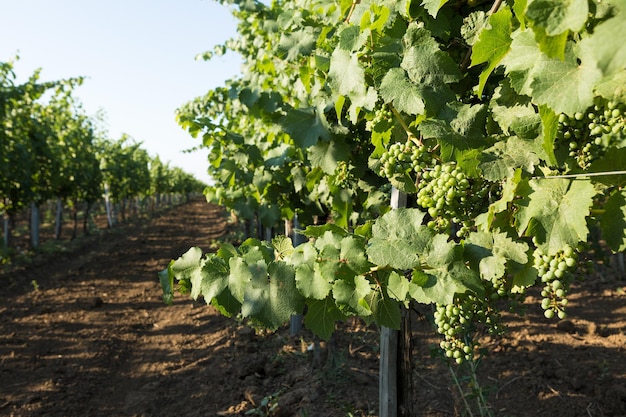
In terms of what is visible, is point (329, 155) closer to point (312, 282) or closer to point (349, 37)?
point (349, 37)

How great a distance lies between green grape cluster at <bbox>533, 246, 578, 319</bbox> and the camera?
1.16 metres

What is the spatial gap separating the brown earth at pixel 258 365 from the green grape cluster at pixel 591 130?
6.90 ft

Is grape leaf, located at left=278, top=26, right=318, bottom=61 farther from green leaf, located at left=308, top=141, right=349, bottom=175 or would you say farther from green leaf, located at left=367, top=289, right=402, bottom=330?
green leaf, located at left=367, top=289, right=402, bottom=330

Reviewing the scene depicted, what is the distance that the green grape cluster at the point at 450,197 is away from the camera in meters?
1.35

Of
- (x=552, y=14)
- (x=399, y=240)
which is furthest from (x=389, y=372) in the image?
(x=552, y=14)

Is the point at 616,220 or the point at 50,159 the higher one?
the point at 50,159

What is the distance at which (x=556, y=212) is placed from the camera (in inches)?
45.8

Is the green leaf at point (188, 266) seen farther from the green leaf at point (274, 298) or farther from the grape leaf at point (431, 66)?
the grape leaf at point (431, 66)

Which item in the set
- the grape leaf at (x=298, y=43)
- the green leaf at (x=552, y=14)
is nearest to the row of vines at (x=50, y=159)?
the grape leaf at (x=298, y=43)

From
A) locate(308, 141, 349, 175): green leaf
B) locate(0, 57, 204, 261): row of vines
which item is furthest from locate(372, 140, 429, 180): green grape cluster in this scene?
locate(0, 57, 204, 261): row of vines

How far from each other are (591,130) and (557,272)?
1.27 ft

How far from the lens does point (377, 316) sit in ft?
4.99

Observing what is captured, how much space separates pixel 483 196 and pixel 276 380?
3.86 m

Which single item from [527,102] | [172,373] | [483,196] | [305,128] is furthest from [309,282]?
[172,373]
